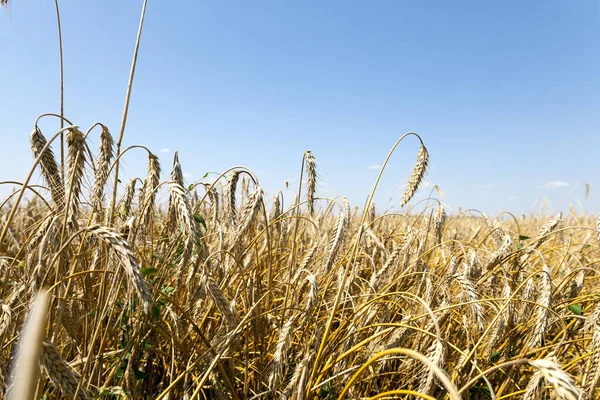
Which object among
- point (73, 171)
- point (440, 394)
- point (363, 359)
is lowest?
point (440, 394)

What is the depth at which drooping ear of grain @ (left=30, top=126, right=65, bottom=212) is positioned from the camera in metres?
1.52

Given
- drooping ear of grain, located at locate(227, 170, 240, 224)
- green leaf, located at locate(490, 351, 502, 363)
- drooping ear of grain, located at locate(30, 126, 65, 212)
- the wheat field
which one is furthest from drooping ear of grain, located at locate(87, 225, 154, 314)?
green leaf, located at locate(490, 351, 502, 363)

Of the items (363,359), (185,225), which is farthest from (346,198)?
(185,225)

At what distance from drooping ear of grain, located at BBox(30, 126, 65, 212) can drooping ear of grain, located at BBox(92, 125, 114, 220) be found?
0.45 feet

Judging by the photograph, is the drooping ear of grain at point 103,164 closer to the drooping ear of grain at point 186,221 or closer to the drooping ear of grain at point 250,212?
the drooping ear of grain at point 186,221

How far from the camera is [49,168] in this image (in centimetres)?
157

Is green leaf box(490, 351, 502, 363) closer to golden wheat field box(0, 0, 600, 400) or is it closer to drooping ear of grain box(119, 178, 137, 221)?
golden wheat field box(0, 0, 600, 400)

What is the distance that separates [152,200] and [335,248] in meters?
0.94

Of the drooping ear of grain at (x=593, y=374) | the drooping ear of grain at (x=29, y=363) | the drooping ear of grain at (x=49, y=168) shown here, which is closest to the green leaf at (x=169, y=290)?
the drooping ear of grain at (x=49, y=168)

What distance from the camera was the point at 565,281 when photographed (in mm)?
2309

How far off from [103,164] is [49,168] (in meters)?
0.21

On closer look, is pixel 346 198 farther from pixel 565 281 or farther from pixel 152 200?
pixel 565 281

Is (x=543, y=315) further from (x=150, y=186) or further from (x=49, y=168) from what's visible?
(x=49, y=168)

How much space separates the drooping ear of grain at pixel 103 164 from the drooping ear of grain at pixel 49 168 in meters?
0.14
